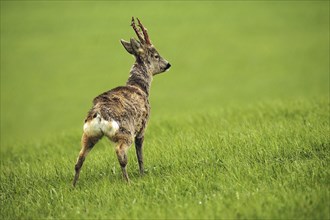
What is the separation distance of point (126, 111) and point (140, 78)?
1379 millimetres

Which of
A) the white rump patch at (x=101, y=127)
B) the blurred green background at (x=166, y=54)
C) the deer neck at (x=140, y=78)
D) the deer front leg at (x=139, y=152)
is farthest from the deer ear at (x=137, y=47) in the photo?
the blurred green background at (x=166, y=54)

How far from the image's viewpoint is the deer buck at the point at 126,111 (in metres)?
7.38

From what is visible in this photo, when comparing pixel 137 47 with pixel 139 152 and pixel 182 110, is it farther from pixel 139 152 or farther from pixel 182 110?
pixel 182 110

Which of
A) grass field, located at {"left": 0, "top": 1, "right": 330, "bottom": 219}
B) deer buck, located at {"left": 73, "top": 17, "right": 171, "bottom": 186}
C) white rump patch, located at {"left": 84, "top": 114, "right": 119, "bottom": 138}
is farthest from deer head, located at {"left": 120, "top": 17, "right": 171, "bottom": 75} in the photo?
white rump patch, located at {"left": 84, "top": 114, "right": 119, "bottom": 138}

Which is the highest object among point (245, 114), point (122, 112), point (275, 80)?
point (122, 112)

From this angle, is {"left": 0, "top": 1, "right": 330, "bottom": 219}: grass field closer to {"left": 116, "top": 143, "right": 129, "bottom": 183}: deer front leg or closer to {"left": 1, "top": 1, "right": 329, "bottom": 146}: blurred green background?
{"left": 1, "top": 1, "right": 329, "bottom": 146}: blurred green background

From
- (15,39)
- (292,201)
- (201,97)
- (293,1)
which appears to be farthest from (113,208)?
(293,1)

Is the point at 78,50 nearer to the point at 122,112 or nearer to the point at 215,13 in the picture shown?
the point at 215,13

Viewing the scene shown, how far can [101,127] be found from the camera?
736cm

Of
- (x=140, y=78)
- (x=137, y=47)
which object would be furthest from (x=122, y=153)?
(x=137, y=47)

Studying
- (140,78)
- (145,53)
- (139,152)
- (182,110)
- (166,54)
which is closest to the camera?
(139,152)

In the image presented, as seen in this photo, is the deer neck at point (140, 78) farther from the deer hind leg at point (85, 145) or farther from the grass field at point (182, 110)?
the deer hind leg at point (85, 145)

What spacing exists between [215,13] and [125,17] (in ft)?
18.6

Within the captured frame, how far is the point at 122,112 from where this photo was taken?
7711 mm
